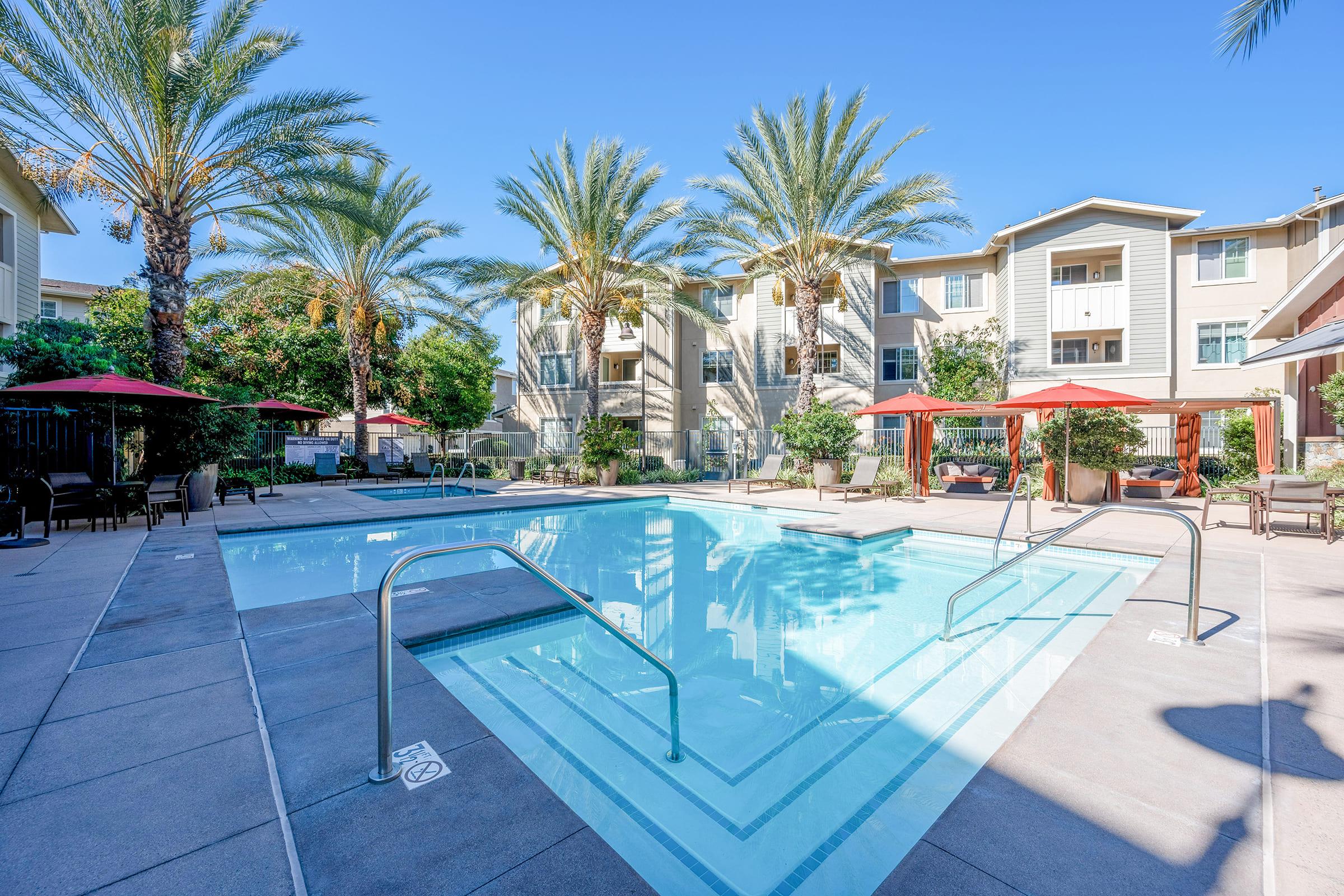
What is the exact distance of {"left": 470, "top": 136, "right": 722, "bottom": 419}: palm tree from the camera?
17.8 meters

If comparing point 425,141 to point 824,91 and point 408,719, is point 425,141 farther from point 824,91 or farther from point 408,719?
point 408,719

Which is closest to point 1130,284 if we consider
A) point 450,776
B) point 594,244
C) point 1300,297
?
point 1300,297

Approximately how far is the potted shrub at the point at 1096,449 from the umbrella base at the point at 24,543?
18250mm

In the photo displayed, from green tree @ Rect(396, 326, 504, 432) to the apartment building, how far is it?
318cm

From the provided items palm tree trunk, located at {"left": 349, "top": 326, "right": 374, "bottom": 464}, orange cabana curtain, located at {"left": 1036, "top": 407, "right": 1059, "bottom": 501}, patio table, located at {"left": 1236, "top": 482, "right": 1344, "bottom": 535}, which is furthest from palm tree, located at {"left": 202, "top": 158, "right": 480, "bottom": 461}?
patio table, located at {"left": 1236, "top": 482, "right": 1344, "bottom": 535}

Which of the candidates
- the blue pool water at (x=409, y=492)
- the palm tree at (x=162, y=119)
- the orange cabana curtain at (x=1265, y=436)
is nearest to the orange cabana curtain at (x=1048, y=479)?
the orange cabana curtain at (x=1265, y=436)

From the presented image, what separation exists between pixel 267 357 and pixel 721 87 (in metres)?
19.8

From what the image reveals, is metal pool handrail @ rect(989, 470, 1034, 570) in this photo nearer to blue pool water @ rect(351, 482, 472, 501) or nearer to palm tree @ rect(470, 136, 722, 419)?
blue pool water @ rect(351, 482, 472, 501)

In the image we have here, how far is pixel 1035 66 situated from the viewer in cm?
1380

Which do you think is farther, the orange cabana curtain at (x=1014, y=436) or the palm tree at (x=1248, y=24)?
the orange cabana curtain at (x=1014, y=436)

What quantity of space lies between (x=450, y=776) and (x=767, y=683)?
279 centimetres

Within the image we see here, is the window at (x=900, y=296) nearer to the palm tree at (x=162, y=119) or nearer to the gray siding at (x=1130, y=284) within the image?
the gray siding at (x=1130, y=284)

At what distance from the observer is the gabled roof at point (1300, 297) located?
1193cm

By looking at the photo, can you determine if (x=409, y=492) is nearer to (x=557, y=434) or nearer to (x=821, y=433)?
(x=557, y=434)
